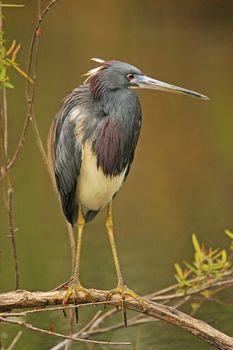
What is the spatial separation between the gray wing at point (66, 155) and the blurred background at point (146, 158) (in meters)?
1.38

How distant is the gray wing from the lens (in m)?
3.50

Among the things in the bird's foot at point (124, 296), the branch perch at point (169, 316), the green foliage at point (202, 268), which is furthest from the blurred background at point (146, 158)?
the branch perch at point (169, 316)

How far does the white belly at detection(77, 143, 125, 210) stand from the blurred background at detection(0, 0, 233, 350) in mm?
1337

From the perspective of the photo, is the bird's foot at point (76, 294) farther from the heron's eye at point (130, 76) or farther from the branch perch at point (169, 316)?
the heron's eye at point (130, 76)

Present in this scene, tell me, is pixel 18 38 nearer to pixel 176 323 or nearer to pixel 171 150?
pixel 171 150

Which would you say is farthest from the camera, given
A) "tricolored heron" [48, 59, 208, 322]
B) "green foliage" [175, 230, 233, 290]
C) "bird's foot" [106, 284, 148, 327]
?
"green foliage" [175, 230, 233, 290]

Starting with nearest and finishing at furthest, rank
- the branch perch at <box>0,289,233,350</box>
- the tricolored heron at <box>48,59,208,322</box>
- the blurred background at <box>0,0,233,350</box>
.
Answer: the branch perch at <box>0,289,233,350</box>, the tricolored heron at <box>48,59,208,322</box>, the blurred background at <box>0,0,233,350</box>

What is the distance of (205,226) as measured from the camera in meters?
6.73

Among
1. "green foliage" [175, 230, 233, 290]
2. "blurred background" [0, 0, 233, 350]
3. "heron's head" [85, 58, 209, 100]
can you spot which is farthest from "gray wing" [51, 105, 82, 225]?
"blurred background" [0, 0, 233, 350]

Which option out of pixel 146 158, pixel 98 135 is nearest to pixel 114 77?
pixel 98 135

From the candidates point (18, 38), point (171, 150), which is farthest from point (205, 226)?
point (18, 38)

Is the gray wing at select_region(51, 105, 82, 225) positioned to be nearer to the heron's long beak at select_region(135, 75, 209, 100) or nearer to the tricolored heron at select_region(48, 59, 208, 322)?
the tricolored heron at select_region(48, 59, 208, 322)

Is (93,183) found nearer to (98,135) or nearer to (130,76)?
(98,135)

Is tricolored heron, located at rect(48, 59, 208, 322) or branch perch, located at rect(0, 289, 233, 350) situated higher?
tricolored heron, located at rect(48, 59, 208, 322)
